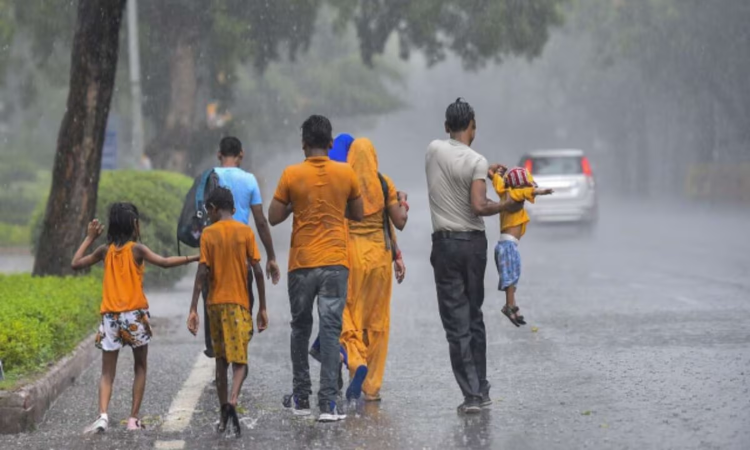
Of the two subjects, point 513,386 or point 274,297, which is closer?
point 513,386

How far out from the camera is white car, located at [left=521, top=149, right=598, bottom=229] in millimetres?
28281

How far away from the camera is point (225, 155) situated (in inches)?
350

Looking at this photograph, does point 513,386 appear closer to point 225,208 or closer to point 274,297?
point 225,208

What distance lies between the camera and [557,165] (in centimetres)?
2873

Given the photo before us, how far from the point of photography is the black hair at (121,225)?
7.73 m

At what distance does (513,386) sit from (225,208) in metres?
2.37

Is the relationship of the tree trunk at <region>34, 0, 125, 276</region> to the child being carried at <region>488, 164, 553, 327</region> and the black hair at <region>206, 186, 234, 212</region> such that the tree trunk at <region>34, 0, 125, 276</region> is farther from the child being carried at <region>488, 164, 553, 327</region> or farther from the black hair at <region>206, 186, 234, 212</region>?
the child being carried at <region>488, 164, 553, 327</region>

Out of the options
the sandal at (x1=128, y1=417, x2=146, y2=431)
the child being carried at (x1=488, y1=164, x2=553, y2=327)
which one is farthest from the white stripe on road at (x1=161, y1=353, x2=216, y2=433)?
the child being carried at (x1=488, y1=164, x2=553, y2=327)

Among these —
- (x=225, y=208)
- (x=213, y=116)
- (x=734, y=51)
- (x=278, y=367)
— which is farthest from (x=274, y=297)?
(x=734, y=51)

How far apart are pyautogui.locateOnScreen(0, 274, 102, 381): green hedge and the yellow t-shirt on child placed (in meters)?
3.16

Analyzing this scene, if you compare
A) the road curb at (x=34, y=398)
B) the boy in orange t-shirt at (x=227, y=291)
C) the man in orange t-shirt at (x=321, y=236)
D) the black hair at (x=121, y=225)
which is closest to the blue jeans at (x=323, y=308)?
the man in orange t-shirt at (x=321, y=236)

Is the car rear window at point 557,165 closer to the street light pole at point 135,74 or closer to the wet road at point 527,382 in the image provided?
the street light pole at point 135,74

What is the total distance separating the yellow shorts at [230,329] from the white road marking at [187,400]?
0.53m

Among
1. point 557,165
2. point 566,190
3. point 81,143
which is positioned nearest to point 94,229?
point 81,143
